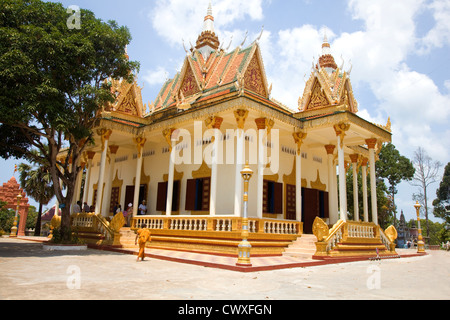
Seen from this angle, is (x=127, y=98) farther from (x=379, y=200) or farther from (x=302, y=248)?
(x=379, y=200)

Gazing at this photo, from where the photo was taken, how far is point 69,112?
11172 millimetres

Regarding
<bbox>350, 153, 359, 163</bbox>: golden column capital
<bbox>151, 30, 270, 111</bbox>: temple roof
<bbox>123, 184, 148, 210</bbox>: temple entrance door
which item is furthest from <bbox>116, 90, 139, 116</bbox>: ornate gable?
<bbox>350, 153, 359, 163</bbox>: golden column capital

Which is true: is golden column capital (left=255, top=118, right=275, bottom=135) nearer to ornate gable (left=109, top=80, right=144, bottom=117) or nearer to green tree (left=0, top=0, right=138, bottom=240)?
green tree (left=0, top=0, right=138, bottom=240)

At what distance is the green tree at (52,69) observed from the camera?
33.7ft

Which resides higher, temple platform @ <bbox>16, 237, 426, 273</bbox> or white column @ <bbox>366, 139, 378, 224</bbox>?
white column @ <bbox>366, 139, 378, 224</bbox>

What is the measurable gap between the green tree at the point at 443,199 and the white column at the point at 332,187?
30.1 m

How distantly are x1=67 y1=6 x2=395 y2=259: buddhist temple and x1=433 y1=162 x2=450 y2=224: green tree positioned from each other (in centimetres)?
2884

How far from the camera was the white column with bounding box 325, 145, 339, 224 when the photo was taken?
17.4m

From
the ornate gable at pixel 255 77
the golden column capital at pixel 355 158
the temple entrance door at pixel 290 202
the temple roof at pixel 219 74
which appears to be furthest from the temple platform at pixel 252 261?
the ornate gable at pixel 255 77

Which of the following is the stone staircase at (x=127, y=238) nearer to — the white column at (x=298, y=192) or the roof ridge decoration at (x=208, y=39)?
the white column at (x=298, y=192)

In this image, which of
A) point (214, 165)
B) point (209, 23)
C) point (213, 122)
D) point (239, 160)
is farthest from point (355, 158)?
point (209, 23)

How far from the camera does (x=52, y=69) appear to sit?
11.4 meters

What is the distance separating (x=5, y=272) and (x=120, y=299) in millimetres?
3539
